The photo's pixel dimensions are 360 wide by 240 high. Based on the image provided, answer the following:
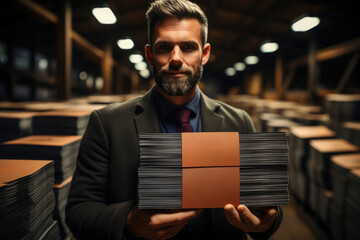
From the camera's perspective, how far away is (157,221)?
997 millimetres

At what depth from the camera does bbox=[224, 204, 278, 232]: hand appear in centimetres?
102

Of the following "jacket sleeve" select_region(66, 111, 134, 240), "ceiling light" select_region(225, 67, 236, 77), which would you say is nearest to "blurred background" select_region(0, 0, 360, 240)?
"jacket sleeve" select_region(66, 111, 134, 240)

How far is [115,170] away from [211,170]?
27.7 inches

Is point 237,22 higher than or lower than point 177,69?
higher

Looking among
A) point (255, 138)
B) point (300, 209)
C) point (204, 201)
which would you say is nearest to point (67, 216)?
point (204, 201)

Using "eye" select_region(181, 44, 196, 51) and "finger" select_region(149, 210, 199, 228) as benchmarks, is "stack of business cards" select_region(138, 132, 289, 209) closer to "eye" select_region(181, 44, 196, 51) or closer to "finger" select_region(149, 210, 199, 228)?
"finger" select_region(149, 210, 199, 228)

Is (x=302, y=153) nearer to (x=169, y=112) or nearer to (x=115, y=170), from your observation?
(x=169, y=112)

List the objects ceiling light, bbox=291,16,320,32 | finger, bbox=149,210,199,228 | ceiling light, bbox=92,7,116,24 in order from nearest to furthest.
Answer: finger, bbox=149,210,199,228 → ceiling light, bbox=92,7,116,24 → ceiling light, bbox=291,16,320,32

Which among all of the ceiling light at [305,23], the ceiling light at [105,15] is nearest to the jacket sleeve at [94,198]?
the ceiling light at [105,15]

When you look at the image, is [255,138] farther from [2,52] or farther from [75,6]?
[2,52]

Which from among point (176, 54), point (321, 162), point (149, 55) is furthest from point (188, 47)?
point (321, 162)

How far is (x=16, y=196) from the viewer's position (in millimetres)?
1120

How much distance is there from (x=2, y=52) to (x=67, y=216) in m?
8.86

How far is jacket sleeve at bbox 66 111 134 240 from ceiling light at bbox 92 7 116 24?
3334 mm
